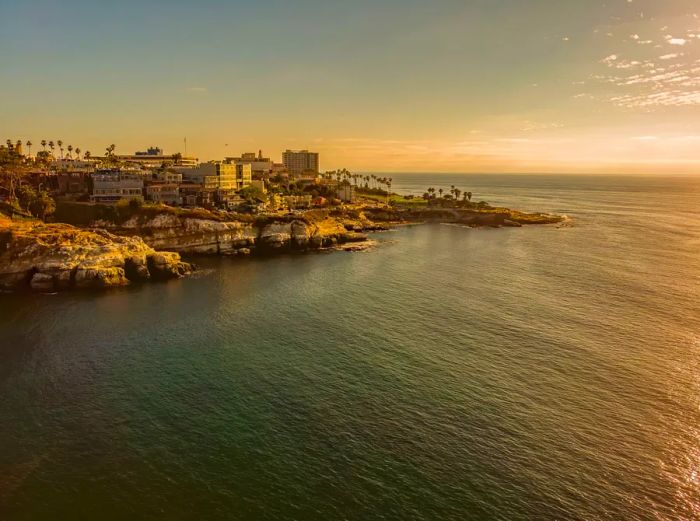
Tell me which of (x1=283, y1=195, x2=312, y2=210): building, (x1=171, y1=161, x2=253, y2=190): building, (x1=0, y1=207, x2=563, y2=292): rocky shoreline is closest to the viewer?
(x1=0, y1=207, x2=563, y2=292): rocky shoreline

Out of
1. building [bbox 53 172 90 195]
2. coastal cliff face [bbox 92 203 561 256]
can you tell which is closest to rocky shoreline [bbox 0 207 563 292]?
coastal cliff face [bbox 92 203 561 256]

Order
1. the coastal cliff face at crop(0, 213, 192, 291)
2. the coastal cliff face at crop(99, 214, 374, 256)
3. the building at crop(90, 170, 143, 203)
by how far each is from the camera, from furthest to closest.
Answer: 1. the building at crop(90, 170, 143, 203)
2. the coastal cliff face at crop(99, 214, 374, 256)
3. the coastal cliff face at crop(0, 213, 192, 291)

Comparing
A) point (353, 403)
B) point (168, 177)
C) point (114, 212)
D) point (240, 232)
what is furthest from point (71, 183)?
point (353, 403)

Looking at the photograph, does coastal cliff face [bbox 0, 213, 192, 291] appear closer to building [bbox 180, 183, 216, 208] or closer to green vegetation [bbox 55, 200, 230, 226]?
green vegetation [bbox 55, 200, 230, 226]

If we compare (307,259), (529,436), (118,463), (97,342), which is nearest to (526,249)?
(307,259)

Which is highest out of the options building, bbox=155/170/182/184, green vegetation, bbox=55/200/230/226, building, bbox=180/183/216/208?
building, bbox=155/170/182/184

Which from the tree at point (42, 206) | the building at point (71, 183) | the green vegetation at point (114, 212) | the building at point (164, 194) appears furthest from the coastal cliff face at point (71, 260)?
the building at point (71, 183)

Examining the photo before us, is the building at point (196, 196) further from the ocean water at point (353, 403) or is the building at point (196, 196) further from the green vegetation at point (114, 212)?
the ocean water at point (353, 403)

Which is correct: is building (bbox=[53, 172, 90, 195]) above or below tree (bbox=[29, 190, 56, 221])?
above
